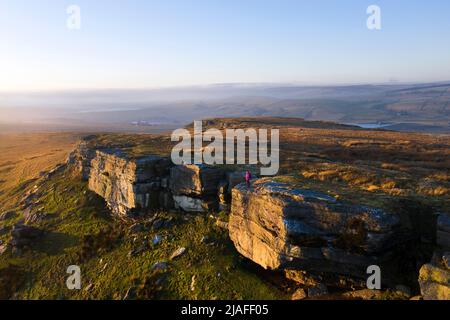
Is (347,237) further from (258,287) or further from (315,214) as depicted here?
(258,287)

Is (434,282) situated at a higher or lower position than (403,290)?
higher

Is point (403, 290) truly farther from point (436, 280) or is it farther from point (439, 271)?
point (439, 271)

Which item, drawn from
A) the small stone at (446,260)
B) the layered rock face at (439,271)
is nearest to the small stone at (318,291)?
the layered rock face at (439,271)

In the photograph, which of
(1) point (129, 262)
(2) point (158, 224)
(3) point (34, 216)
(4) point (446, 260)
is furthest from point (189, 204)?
(3) point (34, 216)

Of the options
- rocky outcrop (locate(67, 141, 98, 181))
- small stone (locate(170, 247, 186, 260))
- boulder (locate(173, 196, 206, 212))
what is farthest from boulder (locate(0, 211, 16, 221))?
small stone (locate(170, 247, 186, 260))

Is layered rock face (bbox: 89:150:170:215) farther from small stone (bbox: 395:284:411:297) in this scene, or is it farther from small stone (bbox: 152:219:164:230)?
small stone (bbox: 395:284:411:297)

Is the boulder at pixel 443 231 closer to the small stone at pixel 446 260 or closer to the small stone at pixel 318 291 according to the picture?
the small stone at pixel 446 260
